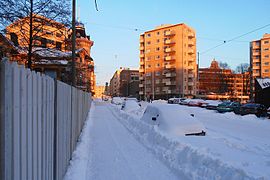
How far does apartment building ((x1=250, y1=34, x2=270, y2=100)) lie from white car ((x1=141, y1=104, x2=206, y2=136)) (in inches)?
3859

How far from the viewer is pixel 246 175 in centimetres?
545

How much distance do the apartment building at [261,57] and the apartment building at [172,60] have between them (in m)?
22.6

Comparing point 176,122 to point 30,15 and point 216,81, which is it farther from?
point 216,81

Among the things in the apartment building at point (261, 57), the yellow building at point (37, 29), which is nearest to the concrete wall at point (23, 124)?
the yellow building at point (37, 29)

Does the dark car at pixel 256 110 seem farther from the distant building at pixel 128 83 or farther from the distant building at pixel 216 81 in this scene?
the distant building at pixel 128 83

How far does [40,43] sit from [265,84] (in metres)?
30.1

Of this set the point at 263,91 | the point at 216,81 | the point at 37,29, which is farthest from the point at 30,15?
the point at 216,81

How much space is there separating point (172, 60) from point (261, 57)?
1270 inches

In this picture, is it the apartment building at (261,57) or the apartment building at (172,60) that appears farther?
the apartment building at (261,57)

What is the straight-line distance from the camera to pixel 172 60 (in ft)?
324

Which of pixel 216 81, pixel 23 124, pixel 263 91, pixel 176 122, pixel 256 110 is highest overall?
pixel 216 81

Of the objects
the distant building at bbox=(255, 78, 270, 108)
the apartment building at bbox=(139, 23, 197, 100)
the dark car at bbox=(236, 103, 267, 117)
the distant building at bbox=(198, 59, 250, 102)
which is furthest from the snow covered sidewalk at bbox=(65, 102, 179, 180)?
the distant building at bbox=(198, 59, 250, 102)

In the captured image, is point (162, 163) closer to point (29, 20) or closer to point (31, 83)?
point (31, 83)

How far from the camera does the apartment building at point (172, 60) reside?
96.6 meters
